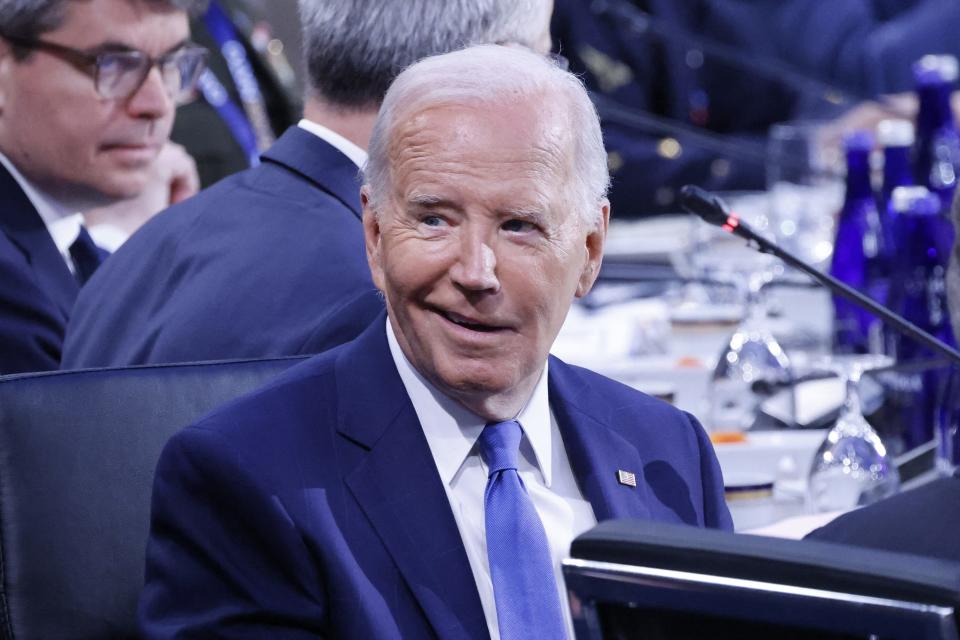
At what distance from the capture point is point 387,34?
6.30ft

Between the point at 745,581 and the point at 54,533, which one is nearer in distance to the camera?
the point at 745,581

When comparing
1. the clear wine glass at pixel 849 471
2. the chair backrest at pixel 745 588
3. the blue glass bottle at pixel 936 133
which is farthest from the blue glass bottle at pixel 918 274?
the chair backrest at pixel 745 588

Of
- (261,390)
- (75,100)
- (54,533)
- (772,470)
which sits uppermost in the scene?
(75,100)

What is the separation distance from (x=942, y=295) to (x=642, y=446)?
1444mm

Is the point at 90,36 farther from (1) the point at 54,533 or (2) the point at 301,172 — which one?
(1) the point at 54,533

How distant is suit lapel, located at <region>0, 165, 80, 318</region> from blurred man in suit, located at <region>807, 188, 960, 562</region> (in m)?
1.32

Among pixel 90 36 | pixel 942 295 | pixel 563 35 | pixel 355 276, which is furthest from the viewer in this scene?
pixel 563 35

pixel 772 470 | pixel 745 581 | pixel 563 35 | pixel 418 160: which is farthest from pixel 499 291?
pixel 563 35

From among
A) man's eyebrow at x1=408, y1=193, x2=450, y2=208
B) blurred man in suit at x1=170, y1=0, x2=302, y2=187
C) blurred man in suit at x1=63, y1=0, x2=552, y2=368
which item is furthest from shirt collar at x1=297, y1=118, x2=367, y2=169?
blurred man in suit at x1=170, y1=0, x2=302, y2=187

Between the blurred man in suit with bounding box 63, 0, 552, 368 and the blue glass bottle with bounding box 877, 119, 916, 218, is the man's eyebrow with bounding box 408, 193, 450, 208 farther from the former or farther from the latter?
the blue glass bottle with bounding box 877, 119, 916, 218

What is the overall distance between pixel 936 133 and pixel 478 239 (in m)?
2.13

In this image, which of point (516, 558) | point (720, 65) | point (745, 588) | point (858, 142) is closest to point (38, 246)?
point (516, 558)

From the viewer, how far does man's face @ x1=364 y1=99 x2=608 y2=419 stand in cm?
123

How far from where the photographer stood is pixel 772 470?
6.52ft
